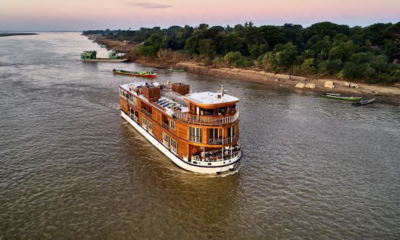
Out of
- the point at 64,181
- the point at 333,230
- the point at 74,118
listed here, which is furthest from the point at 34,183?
the point at 333,230

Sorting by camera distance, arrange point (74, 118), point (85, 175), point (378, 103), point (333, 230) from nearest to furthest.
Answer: point (333, 230) < point (85, 175) < point (74, 118) < point (378, 103)

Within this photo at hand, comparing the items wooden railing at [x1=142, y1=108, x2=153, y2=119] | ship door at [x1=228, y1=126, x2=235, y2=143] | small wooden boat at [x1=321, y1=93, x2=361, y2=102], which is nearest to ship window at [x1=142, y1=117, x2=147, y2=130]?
wooden railing at [x1=142, y1=108, x2=153, y2=119]

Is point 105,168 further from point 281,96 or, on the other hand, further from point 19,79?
point 19,79

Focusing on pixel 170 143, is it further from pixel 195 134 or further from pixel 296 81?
pixel 296 81

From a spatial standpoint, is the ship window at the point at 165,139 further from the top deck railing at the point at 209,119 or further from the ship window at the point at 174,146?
the top deck railing at the point at 209,119

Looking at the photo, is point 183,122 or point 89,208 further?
point 183,122

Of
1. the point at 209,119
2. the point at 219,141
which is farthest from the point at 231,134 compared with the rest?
the point at 209,119
